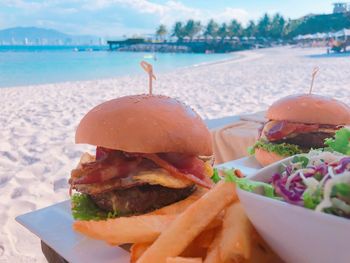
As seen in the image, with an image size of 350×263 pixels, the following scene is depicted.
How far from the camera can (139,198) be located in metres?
1.60

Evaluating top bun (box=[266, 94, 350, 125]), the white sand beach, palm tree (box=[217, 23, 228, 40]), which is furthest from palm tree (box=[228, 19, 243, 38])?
top bun (box=[266, 94, 350, 125])

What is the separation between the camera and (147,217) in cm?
128

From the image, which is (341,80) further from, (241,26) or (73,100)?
(241,26)

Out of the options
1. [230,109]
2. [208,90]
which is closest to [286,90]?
[208,90]

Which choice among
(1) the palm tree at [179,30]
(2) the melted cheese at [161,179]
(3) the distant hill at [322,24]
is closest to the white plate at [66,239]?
(2) the melted cheese at [161,179]

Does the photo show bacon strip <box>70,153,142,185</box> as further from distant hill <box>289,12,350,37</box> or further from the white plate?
distant hill <box>289,12,350,37</box>

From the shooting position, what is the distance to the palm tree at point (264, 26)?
8731cm

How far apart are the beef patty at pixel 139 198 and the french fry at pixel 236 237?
53 cm

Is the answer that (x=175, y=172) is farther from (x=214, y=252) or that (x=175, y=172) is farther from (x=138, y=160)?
(x=214, y=252)

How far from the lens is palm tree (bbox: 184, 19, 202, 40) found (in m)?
97.4

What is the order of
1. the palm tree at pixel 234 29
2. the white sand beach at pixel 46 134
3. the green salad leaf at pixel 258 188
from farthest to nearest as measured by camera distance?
the palm tree at pixel 234 29 < the white sand beach at pixel 46 134 < the green salad leaf at pixel 258 188

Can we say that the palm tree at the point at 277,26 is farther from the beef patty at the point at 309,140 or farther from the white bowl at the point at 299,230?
the white bowl at the point at 299,230

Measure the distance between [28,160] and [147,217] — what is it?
407cm

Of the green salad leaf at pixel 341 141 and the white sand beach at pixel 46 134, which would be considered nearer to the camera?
the green salad leaf at pixel 341 141
